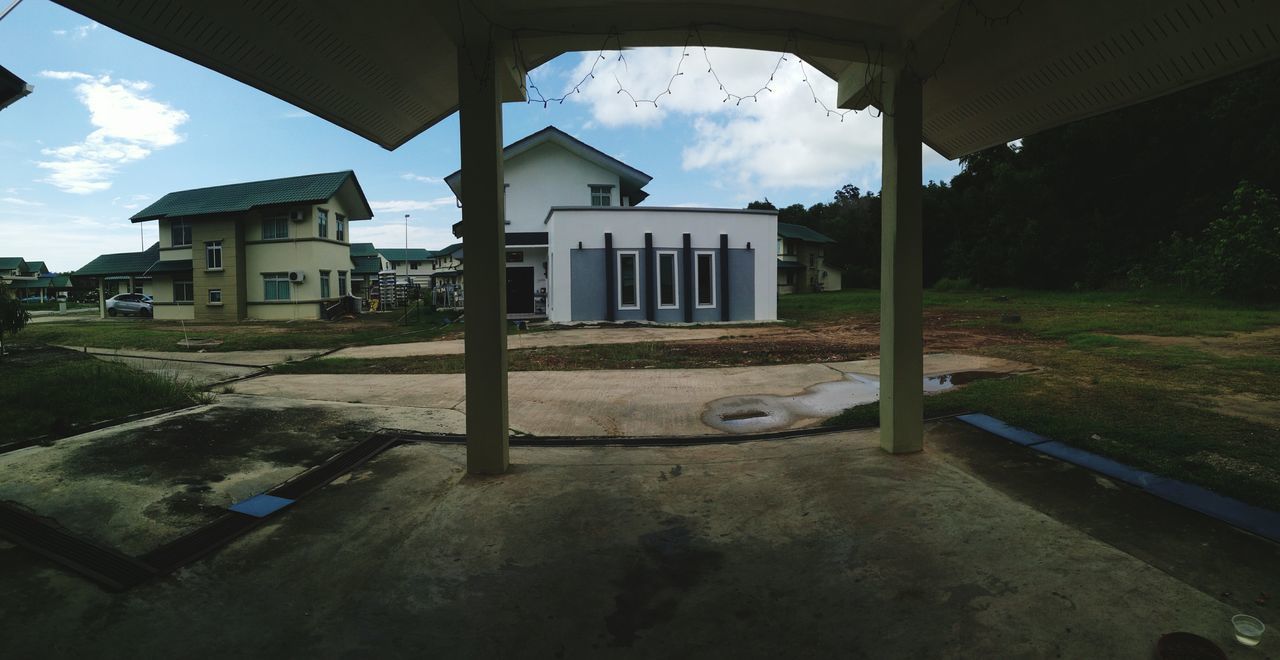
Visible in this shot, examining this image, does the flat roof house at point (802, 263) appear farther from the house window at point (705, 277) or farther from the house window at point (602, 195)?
the house window at point (705, 277)

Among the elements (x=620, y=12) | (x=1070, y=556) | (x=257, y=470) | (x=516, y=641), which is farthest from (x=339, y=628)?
(x=620, y=12)

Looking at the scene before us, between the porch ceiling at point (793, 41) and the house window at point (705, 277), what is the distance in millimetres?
13275

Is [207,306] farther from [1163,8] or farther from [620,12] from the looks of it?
[1163,8]

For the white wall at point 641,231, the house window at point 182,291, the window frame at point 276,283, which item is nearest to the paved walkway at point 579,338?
the white wall at point 641,231

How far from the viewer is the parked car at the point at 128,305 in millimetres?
28969

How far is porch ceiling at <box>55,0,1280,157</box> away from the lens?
9.59 ft

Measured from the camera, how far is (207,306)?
24391 mm

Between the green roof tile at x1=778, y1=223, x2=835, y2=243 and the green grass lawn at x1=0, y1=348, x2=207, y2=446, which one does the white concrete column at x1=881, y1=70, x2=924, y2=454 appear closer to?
the green grass lawn at x1=0, y1=348, x2=207, y2=446

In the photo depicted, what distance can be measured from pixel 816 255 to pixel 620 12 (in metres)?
42.3

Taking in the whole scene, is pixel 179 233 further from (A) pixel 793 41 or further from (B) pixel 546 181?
(A) pixel 793 41

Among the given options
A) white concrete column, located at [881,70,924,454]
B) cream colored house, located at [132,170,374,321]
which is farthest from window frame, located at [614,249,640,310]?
cream colored house, located at [132,170,374,321]

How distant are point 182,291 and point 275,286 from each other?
5651mm

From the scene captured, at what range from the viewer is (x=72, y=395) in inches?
223

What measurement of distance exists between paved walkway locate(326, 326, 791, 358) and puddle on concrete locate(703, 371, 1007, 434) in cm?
626
